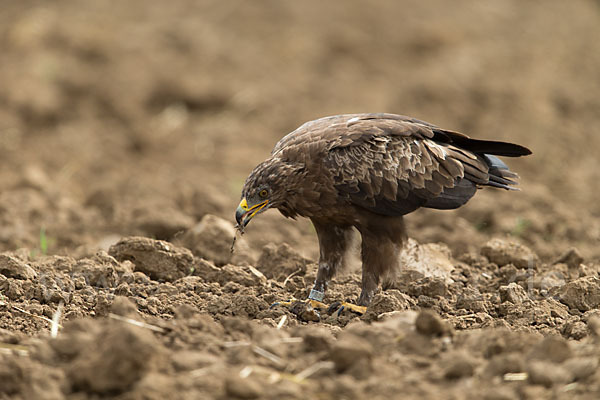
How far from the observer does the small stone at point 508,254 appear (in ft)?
23.1

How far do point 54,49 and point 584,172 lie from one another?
9.49 meters

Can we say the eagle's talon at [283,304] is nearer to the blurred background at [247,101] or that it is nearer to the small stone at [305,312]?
the small stone at [305,312]

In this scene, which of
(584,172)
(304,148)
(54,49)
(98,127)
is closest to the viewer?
(304,148)

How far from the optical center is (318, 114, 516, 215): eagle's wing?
19.2 feet

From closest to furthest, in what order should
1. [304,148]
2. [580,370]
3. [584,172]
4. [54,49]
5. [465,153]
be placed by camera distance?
1. [580,370]
2. [304,148]
3. [465,153]
4. [584,172]
5. [54,49]

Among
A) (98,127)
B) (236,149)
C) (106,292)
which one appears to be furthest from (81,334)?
(98,127)

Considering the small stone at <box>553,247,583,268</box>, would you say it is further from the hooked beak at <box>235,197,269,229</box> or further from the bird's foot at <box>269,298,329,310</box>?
the hooked beak at <box>235,197,269,229</box>

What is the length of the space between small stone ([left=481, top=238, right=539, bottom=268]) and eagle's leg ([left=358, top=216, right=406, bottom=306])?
140cm

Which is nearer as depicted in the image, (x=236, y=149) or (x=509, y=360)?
(x=509, y=360)

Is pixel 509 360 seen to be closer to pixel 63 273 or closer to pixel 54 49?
pixel 63 273

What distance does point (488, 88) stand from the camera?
15.1 metres

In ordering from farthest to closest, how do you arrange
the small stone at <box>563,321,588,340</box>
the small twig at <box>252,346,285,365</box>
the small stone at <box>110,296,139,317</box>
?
the small stone at <box>563,321,588,340</box>, the small stone at <box>110,296,139,317</box>, the small twig at <box>252,346,285,365</box>

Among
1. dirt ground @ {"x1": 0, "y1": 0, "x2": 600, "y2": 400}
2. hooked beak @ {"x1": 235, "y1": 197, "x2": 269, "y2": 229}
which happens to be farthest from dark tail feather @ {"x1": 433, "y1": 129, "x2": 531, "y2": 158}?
hooked beak @ {"x1": 235, "y1": 197, "x2": 269, "y2": 229}

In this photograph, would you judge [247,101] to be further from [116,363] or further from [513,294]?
[116,363]
